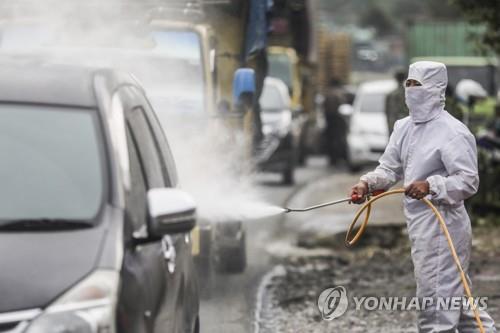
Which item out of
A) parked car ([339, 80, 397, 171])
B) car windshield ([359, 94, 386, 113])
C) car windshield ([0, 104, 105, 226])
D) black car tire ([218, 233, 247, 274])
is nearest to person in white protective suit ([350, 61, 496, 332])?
car windshield ([0, 104, 105, 226])

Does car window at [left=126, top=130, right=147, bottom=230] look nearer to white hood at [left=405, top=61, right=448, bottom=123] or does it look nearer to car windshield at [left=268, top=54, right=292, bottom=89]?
white hood at [left=405, top=61, right=448, bottom=123]

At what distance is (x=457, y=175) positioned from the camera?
266 inches

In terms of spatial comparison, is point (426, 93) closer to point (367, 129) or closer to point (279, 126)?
point (279, 126)

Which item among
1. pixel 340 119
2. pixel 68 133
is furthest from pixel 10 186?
pixel 340 119

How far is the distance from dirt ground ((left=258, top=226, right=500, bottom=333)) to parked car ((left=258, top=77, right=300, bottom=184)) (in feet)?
27.0

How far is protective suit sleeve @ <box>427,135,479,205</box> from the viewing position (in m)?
6.70

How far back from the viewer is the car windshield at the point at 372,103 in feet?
88.2

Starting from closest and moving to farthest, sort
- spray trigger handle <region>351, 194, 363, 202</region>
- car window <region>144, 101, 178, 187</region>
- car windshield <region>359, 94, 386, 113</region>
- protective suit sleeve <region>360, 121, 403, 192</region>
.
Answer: car window <region>144, 101, 178, 187</region>, spray trigger handle <region>351, 194, 363, 202</region>, protective suit sleeve <region>360, 121, 403, 192</region>, car windshield <region>359, 94, 386, 113</region>

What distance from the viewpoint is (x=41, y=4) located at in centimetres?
1321

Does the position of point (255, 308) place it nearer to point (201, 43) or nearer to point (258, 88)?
point (201, 43)

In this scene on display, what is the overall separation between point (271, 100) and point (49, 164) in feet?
62.7

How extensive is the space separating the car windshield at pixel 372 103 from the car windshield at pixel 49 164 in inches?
850

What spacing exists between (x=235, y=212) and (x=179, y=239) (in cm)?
612

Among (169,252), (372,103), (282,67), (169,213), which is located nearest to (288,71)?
(282,67)
